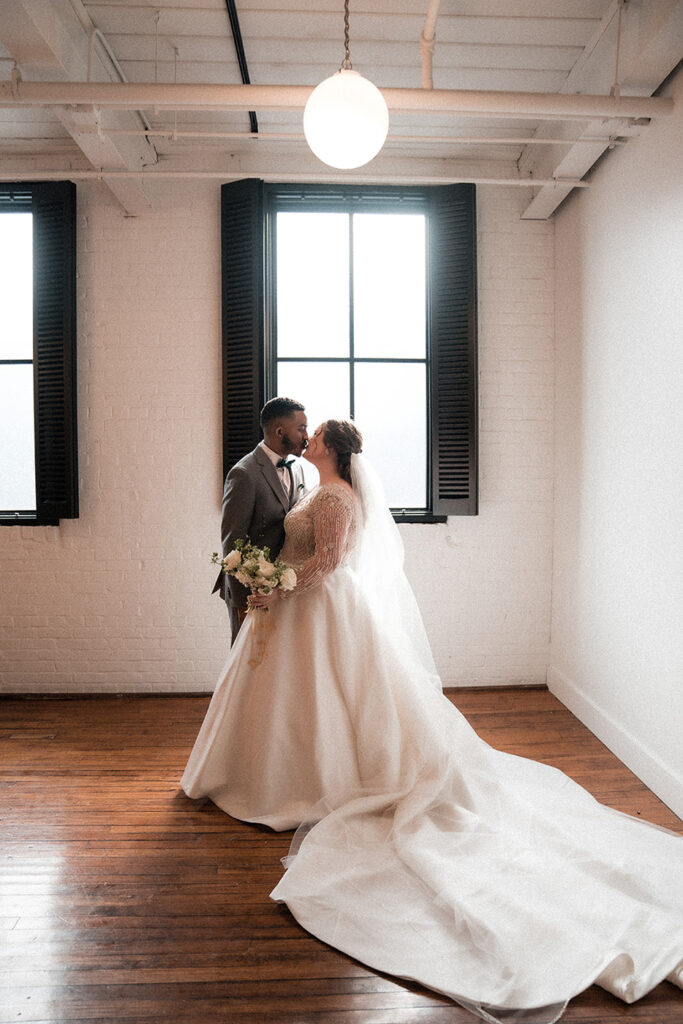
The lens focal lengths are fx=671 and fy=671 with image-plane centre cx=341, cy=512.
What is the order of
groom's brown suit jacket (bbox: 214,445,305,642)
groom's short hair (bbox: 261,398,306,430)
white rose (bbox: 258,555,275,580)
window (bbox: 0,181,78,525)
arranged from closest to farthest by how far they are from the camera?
white rose (bbox: 258,555,275,580) → groom's brown suit jacket (bbox: 214,445,305,642) → groom's short hair (bbox: 261,398,306,430) → window (bbox: 0,181,78,525)

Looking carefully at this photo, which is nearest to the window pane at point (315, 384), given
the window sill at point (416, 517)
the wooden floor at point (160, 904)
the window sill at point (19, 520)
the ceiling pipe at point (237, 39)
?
the window sill at point (416, 517)

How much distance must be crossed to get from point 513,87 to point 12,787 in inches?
→ 179

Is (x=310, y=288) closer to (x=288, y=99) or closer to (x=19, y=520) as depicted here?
(x=288, y=99)

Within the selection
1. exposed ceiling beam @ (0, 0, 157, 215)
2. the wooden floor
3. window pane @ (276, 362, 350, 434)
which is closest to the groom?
the wooden floor

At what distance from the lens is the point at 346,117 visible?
213 centimetres

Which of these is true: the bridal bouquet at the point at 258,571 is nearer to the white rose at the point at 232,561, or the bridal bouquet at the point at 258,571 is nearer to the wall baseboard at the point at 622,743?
the white rose at the point at 232,561

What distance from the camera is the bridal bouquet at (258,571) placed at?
8.97ft

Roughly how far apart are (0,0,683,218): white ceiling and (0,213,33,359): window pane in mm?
453

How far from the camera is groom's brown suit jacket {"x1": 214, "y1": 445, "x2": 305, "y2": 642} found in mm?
3250

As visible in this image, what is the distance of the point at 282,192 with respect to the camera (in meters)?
4.46

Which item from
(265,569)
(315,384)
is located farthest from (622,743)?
(315,384)

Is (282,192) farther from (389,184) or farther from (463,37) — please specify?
(463,37)

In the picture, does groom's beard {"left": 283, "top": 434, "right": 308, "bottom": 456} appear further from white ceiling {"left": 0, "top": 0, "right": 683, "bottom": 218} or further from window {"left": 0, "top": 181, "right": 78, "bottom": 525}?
window {"left": 0, "top": 181, "right": 78, "bottom": 525}

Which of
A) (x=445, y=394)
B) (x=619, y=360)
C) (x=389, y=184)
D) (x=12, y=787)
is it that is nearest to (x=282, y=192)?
(x=389, y=184)
